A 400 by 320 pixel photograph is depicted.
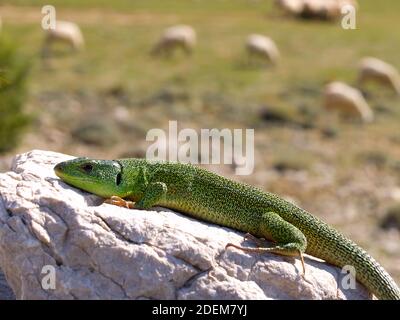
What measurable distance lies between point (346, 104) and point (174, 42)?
11891 millimetres

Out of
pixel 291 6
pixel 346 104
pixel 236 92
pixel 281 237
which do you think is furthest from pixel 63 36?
pixel 281 237

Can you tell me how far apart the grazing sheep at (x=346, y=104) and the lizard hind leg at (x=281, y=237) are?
2844 centimetres

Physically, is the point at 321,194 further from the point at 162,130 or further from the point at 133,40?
the point at 133,40

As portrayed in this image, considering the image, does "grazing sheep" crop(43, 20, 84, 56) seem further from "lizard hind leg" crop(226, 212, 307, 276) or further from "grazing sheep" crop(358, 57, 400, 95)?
"lizard hind leg" crop(226, 212, 307, 276)

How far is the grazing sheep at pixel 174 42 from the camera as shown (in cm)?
4369

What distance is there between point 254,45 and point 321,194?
18.8 m

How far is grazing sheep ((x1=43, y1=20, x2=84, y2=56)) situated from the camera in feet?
140

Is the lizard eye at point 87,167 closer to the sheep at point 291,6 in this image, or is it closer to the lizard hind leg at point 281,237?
the lizard hind leg at point 281,237

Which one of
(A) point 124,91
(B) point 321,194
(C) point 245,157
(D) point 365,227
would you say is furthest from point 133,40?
(D) point 365,227

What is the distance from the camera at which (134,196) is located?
8078 mm

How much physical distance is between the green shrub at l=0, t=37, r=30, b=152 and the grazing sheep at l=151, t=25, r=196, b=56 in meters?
16.1

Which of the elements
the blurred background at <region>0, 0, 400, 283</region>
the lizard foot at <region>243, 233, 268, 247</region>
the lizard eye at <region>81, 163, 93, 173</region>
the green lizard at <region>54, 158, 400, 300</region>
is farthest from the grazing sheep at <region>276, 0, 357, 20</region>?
the lizard eye at <region>81, 163, 93, 173</region>

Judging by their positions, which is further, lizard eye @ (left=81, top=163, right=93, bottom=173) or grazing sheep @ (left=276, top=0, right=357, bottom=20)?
grazing sheep @ (left=276, top=0, right=357, bottom=20)

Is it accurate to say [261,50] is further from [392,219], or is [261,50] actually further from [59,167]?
[59,167]
